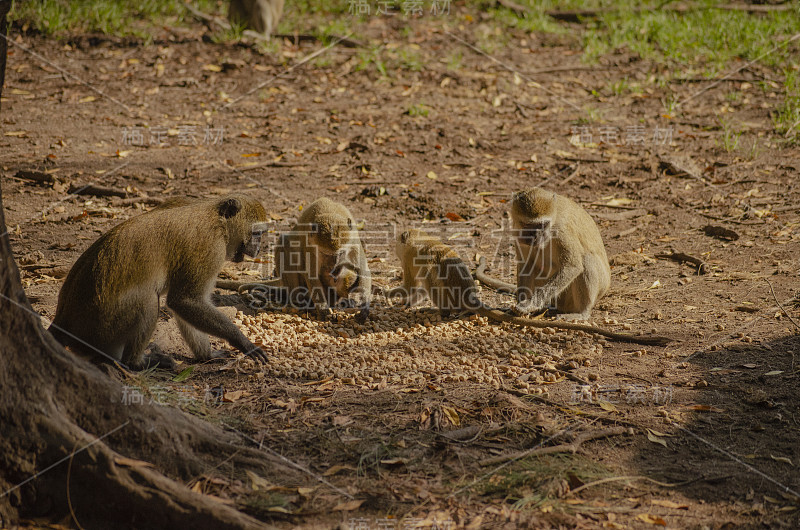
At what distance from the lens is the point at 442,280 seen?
693cm

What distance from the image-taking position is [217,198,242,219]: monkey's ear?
5504 mm

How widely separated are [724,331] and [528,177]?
4.59 meters

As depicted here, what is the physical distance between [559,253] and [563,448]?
9.30 feet

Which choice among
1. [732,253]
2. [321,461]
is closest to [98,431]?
[321,461]

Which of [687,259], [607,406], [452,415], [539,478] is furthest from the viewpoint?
[687,259]

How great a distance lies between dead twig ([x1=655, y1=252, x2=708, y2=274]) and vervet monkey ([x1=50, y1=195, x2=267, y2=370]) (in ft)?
14.9

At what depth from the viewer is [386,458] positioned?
416cm

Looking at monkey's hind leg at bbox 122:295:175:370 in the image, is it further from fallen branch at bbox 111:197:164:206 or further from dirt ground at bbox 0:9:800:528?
fallen branch at bbox 111:197:164:206

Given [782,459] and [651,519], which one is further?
[782,459]

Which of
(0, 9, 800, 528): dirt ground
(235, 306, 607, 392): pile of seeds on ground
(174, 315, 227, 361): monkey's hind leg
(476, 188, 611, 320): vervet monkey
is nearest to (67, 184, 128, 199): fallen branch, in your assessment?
(0, 9, 800, 528): dirt ground

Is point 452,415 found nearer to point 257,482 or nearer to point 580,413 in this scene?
point 580,413

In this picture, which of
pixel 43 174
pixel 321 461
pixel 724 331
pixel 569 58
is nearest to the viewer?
pixel 321 461

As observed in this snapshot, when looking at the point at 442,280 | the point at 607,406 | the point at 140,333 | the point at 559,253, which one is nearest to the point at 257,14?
the point at 442,280

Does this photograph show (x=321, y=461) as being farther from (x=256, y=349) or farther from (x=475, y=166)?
(x=475, y=166)
